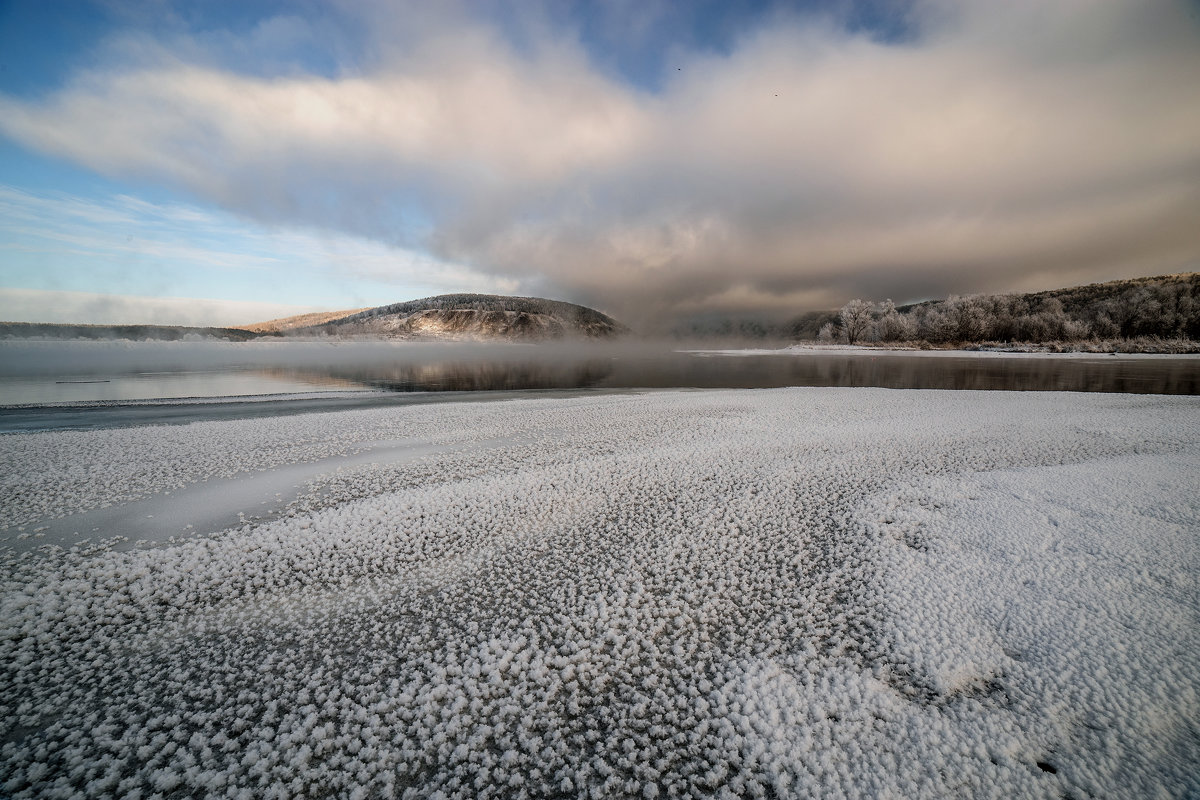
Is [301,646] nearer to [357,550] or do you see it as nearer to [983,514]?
[357,550]

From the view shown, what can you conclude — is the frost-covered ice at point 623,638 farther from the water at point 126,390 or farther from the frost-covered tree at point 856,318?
the frost-covered tree at point 856,318

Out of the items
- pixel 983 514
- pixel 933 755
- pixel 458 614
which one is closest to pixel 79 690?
pixel 458 614

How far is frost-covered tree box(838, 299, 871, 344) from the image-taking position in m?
92.0

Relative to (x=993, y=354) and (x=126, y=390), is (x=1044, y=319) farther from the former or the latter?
(x=126, y=390)

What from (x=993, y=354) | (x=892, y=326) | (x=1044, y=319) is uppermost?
(x=892, y=326)

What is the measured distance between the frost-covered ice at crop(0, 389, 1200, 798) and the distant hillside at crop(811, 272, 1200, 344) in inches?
3531

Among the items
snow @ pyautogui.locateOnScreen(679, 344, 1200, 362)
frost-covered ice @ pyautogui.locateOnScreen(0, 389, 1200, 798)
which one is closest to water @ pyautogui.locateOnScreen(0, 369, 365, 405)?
frost-covered ice @ pyautogui.locateOnScreen(0, 389, 1200, 798)

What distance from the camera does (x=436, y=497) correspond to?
752 cm

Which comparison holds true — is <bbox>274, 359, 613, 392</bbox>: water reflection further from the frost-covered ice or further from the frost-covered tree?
the frost-covered tree

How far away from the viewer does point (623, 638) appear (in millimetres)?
4113

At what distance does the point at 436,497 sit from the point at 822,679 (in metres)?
6.04

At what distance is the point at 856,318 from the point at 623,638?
10513 centimetres

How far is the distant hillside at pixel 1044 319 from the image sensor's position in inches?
2551

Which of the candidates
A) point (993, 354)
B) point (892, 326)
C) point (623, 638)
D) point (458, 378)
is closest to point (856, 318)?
point (892, 326)
